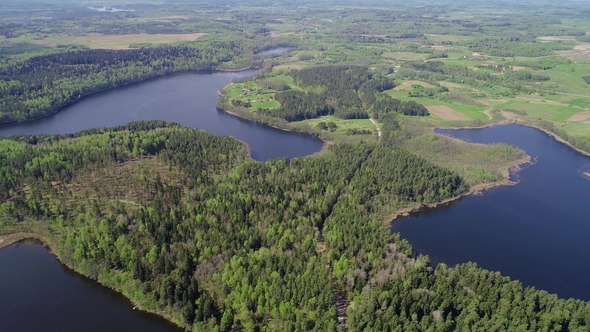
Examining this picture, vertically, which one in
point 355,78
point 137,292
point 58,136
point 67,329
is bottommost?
point 67,329

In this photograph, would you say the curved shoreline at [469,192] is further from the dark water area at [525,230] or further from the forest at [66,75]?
the forest at [66,75]

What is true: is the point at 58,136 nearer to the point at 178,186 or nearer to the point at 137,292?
the point at 178,186

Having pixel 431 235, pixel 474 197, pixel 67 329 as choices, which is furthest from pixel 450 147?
pixel 67 329

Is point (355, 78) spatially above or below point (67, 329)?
above

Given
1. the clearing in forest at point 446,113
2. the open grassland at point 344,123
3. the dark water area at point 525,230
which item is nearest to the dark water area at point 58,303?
the dark water area at point 525,230

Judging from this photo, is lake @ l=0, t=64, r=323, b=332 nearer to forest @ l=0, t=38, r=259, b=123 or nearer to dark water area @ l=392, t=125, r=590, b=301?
forest @ l=0, t=38, r=259, b=123

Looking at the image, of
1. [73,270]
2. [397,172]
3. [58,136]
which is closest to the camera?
[73,270]

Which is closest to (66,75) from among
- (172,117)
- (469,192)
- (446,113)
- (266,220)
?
(172,117)

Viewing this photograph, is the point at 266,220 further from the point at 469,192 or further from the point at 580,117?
the point at 580,117
